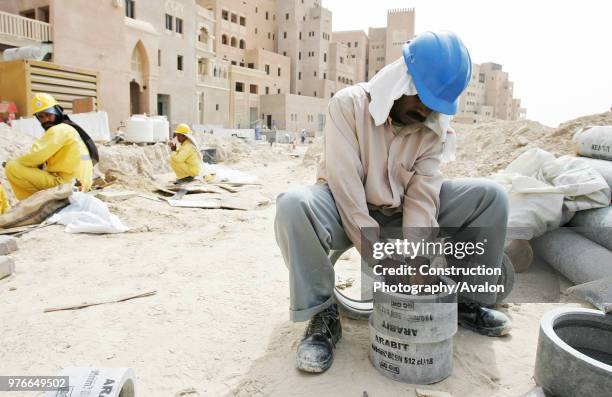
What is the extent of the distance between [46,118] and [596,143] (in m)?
5.79

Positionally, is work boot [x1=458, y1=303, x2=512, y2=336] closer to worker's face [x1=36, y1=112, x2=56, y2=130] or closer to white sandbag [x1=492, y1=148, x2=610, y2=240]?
white sandbag [x1=492, y1=148, x2=610, y2=240]

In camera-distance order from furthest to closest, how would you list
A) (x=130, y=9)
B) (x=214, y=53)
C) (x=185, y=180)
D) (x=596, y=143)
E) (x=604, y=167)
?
(x=214, y=53)
(x=130, y=9)
(x=185, y=180)
(x=596, y=143)
(x=604, y=167)

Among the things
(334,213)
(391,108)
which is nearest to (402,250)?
(334,213)

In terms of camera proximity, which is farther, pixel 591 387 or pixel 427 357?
pixel 427 357

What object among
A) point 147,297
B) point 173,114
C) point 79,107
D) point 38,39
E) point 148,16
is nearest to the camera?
point 147,297

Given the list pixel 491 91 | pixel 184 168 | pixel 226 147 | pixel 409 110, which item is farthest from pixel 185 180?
pixel 491 91

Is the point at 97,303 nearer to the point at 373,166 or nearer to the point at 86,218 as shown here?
the point at 373,166

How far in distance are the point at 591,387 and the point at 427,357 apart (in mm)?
495

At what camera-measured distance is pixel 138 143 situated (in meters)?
10.7

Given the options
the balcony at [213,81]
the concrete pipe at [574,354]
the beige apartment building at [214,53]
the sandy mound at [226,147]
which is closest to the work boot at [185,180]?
the beige apartment building at [214,53]

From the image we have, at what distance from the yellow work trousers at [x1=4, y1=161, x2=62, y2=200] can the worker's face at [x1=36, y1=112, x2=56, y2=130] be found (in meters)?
0.58

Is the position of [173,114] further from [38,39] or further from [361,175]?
[361,175]

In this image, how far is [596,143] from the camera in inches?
135

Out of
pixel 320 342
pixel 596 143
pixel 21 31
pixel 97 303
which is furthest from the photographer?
pixel 21 31
